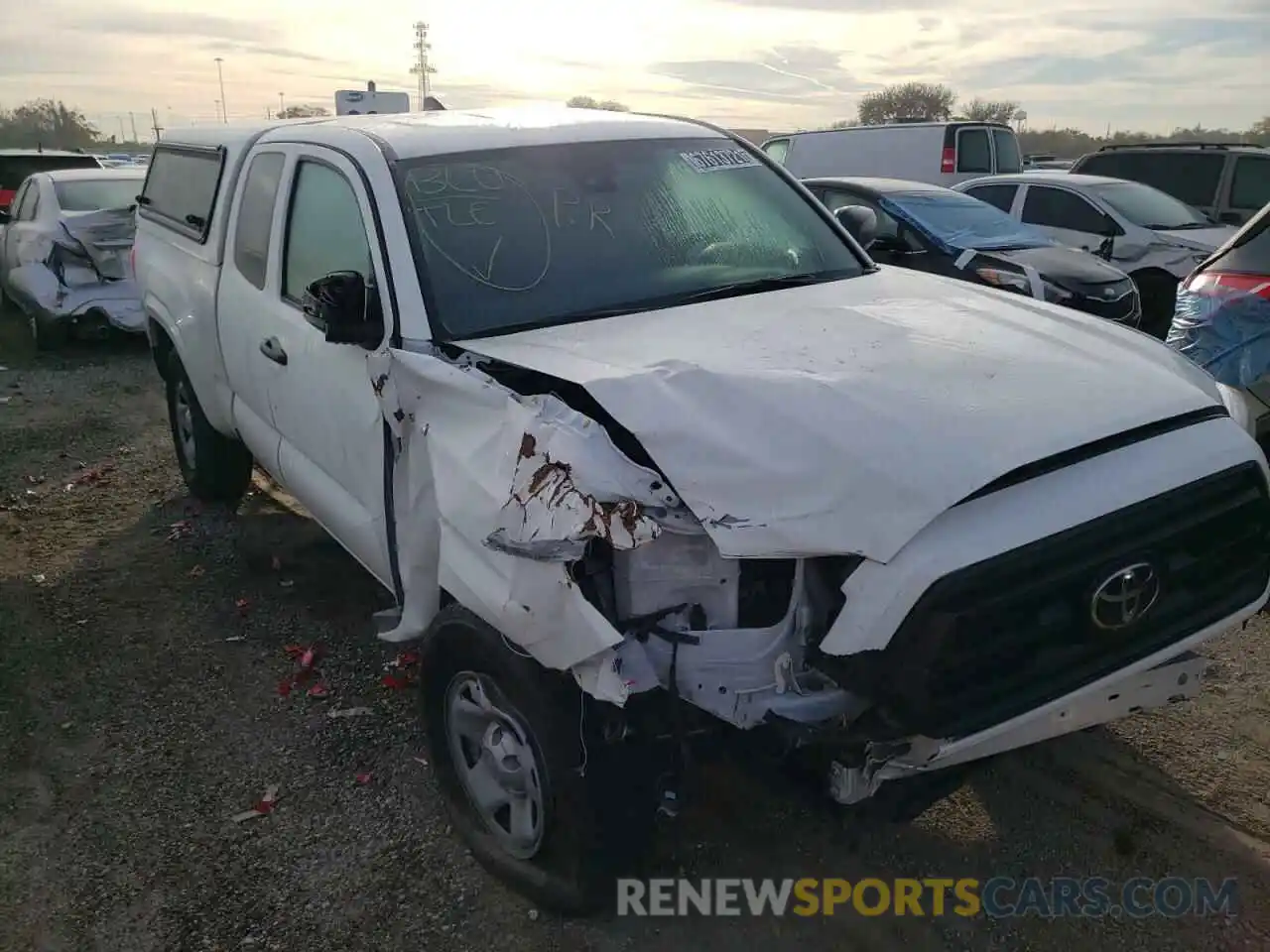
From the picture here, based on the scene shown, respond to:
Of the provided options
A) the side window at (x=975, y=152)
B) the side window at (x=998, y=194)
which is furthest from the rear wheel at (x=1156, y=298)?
the side window at (x=975, y=152)

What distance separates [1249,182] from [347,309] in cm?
1162

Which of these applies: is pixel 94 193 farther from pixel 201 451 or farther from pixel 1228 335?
pixel 1228 335

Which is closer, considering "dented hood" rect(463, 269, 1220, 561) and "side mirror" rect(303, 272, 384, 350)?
"dented hood" rect(463, 269, 1220, 561)

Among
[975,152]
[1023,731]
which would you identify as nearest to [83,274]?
[1023,731]

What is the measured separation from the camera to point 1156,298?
9.93m

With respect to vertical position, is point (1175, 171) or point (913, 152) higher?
point (913, 152)

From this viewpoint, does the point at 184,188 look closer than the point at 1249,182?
Yes

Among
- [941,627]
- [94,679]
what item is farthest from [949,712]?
[94,679]

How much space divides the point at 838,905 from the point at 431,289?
213 cm

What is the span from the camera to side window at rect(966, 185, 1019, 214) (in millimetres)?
10875

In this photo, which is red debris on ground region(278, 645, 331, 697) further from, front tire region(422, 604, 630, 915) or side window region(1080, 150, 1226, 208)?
side window region(1080, 150, 1226, 208)

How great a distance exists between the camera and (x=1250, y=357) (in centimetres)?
444

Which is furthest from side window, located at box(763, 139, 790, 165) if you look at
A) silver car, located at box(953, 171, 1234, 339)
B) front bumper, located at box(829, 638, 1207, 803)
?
front bumper, located at box(829, 638, 1207, 803)

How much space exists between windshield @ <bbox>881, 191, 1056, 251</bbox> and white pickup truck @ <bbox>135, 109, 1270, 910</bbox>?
5.38m
